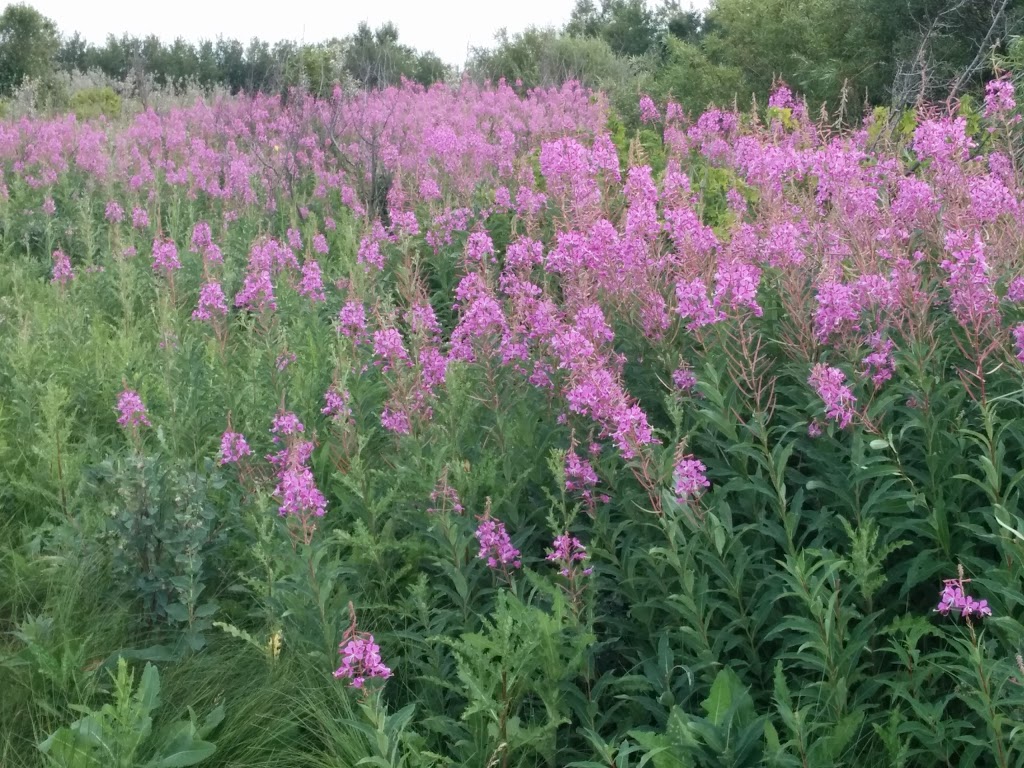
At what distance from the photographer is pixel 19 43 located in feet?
94.6

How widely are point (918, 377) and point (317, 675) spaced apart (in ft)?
Result: 7.25

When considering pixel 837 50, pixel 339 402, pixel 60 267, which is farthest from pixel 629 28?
pixel 339 402

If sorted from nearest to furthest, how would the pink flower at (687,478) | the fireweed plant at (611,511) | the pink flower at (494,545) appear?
the fireweed plant at (611,511), the pink flower at (687,478), the pink flower at (494,545)

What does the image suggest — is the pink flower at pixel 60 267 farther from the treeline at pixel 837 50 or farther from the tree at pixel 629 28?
the tree at pixel 629 28

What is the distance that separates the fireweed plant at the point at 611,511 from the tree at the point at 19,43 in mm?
27329

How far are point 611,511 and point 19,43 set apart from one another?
102 feet

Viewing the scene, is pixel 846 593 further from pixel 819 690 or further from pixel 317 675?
pixel 317 675

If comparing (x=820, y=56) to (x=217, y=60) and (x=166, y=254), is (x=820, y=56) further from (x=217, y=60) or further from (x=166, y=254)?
(x=217, y=60)

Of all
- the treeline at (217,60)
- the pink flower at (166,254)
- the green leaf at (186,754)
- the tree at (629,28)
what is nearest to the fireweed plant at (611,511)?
the green leaf at (186,754)

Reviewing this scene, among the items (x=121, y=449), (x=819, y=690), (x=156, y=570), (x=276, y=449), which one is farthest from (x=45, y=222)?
(x=819, y=690)

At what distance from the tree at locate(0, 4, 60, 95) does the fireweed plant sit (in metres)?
27.3

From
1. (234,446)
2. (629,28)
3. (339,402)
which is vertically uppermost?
(629,28)

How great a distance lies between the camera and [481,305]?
3.81 metres

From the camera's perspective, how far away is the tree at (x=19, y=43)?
28578 mm
